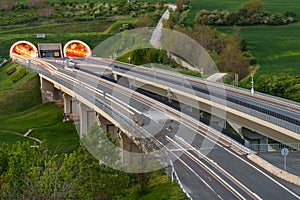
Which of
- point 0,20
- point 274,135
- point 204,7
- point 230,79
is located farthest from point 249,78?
point 0,20

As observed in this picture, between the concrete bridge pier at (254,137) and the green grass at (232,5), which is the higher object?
the green grass at (232,5)

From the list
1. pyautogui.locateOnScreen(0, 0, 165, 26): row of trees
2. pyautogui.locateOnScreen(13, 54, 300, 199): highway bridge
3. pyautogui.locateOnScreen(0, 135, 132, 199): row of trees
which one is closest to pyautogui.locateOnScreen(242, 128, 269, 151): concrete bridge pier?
pyautogui.locateOnScreen(13, 54, 300, 199): highway bridge

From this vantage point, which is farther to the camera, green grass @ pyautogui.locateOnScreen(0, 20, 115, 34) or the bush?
green grass @ pyautogui.locateOnScreen(0, 20, 115, 34)

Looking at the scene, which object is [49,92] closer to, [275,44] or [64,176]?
[275,44]

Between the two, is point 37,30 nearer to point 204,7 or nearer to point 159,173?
point 204,7

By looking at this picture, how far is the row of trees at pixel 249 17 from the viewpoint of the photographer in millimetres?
120812

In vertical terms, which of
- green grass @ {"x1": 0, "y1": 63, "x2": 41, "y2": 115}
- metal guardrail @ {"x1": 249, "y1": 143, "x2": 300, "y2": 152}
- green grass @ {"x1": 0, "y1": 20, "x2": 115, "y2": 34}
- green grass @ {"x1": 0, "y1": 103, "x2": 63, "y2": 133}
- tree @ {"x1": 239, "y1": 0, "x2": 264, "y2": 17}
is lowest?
green grass @ {"x1": 0, "y1": 103, "x2": 63, "y2": 133}

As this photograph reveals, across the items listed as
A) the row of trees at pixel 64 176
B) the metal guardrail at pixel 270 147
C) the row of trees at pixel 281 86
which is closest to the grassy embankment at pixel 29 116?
the row of trees at pixel 64 176

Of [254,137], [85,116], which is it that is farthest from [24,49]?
[254,137]

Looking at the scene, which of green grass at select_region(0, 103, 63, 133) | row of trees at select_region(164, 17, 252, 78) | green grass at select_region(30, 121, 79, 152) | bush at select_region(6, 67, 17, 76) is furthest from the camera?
bush at select_region(6, 67, 17, 76)

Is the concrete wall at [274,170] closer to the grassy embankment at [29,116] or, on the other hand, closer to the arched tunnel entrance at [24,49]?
the grassy embankment at [29,116]

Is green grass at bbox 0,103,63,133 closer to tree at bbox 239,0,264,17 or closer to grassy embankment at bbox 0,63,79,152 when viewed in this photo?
grassy embankment at bbox 0,63,79,152

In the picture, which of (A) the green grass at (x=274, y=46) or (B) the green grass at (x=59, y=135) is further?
(A) the green grass at (x=274, y=46)

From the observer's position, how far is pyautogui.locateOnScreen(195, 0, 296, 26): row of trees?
121 meters
